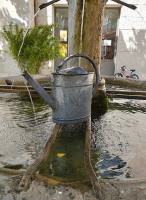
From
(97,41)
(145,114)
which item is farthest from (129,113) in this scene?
(97,41)

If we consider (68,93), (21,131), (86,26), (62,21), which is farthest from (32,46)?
(68,93)

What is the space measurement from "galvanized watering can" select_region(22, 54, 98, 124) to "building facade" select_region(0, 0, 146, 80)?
6145 mm

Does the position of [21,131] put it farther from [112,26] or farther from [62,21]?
[112,26]

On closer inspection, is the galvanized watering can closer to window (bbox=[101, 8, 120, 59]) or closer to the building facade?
the building facade

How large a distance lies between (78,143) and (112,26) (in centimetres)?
749

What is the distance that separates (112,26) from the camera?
26.2 feet

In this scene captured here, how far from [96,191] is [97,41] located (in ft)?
6.36

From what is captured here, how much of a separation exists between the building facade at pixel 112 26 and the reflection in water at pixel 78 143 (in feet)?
17.7

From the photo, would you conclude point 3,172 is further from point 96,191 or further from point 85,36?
point 85,36

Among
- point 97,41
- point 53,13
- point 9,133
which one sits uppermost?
point 53,13

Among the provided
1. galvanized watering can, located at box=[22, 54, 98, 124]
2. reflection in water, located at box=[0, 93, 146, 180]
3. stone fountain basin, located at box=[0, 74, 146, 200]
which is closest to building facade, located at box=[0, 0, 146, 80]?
reflection in water, located at box=[0, 93, 146, 180]

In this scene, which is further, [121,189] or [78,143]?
[78,143]

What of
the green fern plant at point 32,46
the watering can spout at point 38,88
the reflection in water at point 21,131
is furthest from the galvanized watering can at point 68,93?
the green fern plant at point 32,46

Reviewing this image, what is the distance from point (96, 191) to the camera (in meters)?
0.82
